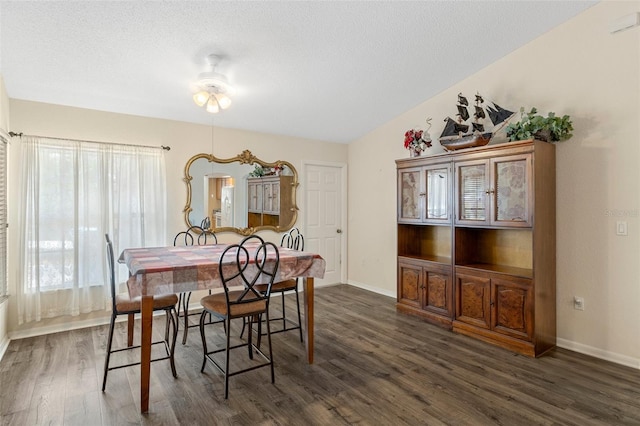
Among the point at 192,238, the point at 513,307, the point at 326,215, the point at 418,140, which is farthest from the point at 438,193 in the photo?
the point at 192,238

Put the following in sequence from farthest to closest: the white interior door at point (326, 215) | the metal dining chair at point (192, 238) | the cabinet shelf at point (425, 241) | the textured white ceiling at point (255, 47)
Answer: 1. the white interior door at point (326, 215)
2. the cabinet shelf at point (425, 241)
3. the metal dining chair at point (192, 238)
4. the textured white ceiling at point (255, 47)

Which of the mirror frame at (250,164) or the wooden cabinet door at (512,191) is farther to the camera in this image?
the mirror frame at (250,164)

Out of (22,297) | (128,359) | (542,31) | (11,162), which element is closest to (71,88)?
(11,162)

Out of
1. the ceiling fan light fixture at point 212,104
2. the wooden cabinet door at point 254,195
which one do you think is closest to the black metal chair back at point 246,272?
the ceiling fan light fixture at point 212,104

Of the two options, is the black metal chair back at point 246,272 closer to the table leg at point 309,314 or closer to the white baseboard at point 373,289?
the table leg at point 309,314

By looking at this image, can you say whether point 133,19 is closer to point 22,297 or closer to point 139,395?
point 139,395

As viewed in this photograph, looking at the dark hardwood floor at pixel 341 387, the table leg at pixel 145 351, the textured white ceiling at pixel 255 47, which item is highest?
the textured white ceiling at pixel 255 47

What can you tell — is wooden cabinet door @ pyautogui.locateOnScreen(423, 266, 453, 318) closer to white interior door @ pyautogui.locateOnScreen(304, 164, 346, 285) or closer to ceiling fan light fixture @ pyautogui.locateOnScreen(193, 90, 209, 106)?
white interior door @ pyautogui.locateOnScreen(304, 164, 346, 285)

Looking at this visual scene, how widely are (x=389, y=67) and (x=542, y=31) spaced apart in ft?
4.73

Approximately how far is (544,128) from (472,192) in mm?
822

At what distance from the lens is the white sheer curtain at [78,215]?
3418mm

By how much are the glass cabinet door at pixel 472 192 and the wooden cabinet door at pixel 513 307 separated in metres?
0.64

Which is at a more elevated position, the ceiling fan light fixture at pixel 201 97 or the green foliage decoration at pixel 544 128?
the ceiling fan light fixture at pixel 201 97

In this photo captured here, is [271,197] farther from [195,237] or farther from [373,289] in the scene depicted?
[373,289]
